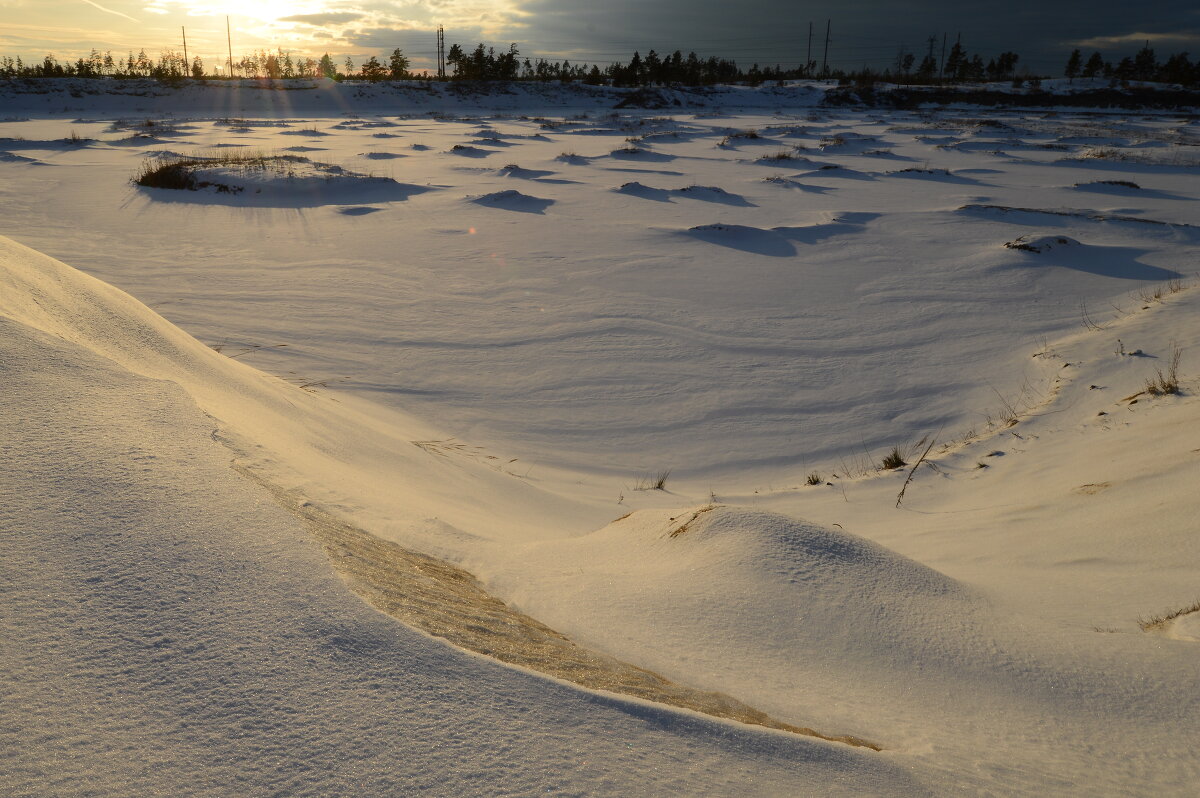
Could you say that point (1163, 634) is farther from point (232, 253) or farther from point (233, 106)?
point (233, 106)

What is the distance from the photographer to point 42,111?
98.7 ft

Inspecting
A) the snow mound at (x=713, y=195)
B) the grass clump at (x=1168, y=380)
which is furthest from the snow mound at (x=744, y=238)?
the grass clump at (x=1168, y=380)

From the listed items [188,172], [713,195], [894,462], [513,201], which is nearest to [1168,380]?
[894,462]

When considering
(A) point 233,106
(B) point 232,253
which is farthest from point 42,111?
(B) point 232,253

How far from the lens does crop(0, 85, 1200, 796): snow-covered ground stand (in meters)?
1.06

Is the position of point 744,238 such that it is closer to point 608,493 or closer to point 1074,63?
point 608,493

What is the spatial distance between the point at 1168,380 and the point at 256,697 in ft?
19.3

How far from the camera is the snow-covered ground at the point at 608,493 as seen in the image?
106 centimetres

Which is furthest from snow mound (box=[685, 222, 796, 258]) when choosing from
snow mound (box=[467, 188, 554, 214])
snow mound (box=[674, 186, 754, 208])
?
snow mound (box=[467, 188, 554, 214])

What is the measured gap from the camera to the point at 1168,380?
188 inches

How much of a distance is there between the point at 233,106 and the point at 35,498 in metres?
41.1

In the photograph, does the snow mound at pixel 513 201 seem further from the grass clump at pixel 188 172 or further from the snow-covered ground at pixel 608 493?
the grass clump at pixel 188 172

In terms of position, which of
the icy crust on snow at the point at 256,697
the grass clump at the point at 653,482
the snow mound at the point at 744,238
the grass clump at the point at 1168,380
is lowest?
the grass clump at the point at 653,482

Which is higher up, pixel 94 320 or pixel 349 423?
pixel 94 320
